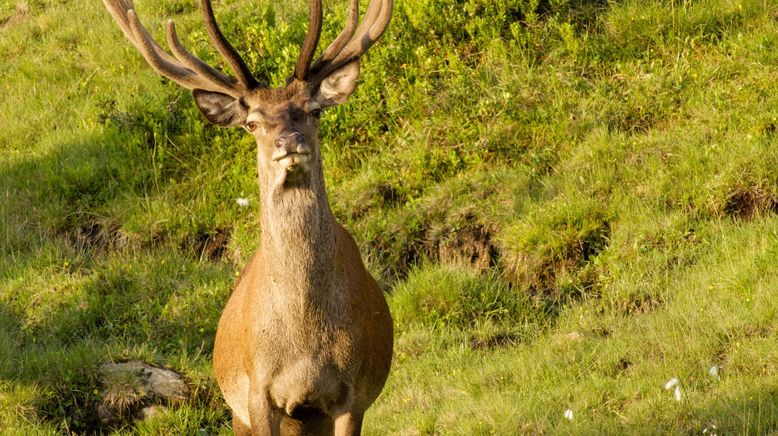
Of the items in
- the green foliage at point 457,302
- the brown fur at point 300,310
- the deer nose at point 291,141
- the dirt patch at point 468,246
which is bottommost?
the green foliage at point 457,302

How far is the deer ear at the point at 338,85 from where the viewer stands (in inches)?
270

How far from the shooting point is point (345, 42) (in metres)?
7.11

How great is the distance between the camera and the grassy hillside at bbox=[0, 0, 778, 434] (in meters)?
8.35

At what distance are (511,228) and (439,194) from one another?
0.86 m

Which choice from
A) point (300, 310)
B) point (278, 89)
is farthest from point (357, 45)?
point (300, 310)

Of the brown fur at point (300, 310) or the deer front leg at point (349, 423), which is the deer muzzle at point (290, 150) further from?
the deer front leg at point (349, 423)

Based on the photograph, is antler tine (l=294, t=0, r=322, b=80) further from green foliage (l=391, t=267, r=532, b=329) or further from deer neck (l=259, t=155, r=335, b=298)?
green foliage (l=391, t=267, r=532, b=329)

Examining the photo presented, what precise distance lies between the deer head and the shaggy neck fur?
6 cm

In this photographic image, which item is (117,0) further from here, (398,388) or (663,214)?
(663,214)

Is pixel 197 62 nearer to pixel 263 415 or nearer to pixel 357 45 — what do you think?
pixel 357 45

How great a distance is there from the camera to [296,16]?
12.8m

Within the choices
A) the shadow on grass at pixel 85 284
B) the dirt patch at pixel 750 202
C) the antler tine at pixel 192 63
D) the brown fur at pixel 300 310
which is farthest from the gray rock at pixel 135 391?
the dirt patch at pixel 750 202

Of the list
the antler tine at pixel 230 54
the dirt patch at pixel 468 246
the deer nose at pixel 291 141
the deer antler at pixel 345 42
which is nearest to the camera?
the deer nose at pixel 291 141

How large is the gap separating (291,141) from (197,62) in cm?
104
